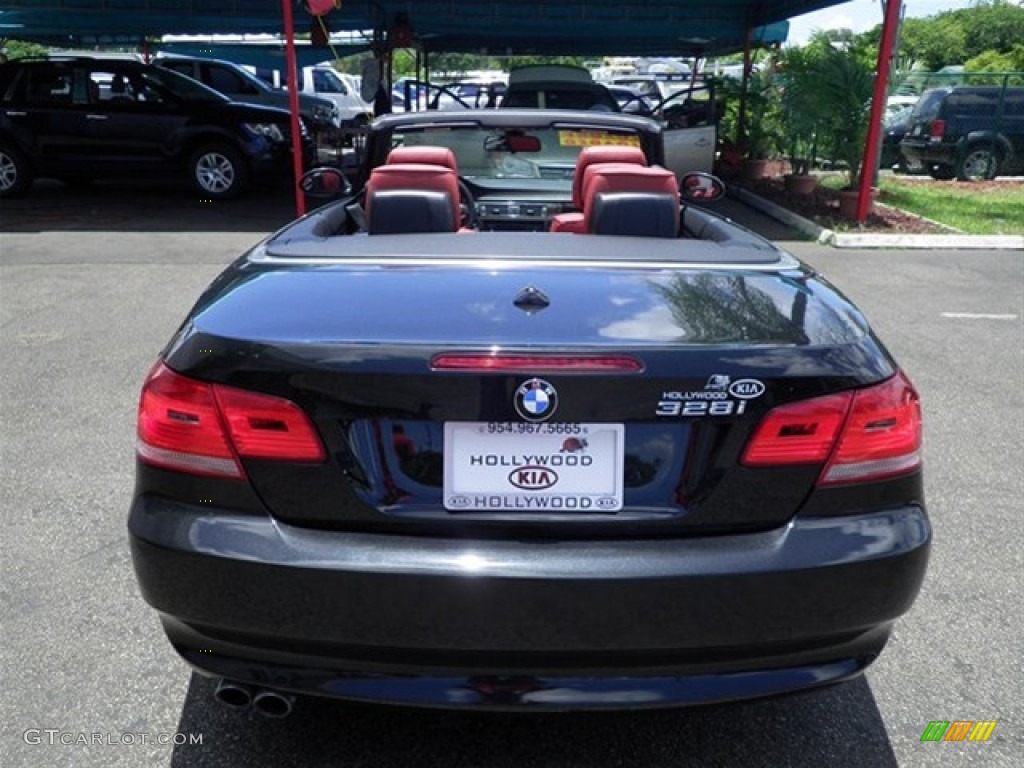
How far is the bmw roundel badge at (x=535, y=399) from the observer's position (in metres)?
1.95

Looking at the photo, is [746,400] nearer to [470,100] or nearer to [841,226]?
[841,226]

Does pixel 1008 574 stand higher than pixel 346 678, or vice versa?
pixel 346 678

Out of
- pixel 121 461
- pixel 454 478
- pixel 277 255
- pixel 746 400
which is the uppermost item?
pixel 277 255

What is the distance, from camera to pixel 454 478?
6.55ft

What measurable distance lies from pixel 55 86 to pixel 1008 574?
41.3 ft

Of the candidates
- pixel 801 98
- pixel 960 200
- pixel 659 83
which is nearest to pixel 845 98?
pixel 801 98

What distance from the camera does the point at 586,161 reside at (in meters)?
4.07

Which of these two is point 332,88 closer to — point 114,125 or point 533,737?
point 114,125

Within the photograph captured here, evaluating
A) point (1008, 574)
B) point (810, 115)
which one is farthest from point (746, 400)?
point (810, 115)

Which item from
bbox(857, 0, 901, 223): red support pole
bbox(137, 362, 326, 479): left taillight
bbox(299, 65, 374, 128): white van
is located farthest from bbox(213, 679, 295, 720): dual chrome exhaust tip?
bbox(299, 65, 374, 128): white van

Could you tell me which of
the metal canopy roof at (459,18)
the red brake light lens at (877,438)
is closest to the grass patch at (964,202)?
the metal canopy roof at (459,18)

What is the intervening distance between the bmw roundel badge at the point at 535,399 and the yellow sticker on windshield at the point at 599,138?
2.81 m

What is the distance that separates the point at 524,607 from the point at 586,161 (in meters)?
2.58

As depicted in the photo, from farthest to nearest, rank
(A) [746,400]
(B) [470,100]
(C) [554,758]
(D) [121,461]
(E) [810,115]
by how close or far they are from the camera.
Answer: (B) [470,100] → (E) [810,115] → (D) [121,461] → (C) [554,758] → (A) [746,400]
